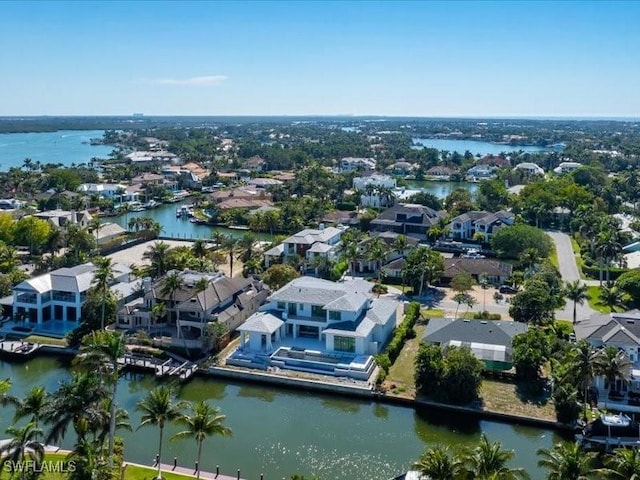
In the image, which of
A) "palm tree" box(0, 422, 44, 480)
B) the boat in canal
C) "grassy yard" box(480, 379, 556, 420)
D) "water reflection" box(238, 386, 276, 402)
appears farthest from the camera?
"water reflection" box(238, 386, 276, 402)

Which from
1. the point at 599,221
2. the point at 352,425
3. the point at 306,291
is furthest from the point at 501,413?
the point at 599,221

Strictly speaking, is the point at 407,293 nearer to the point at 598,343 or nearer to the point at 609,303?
the point at 609,303

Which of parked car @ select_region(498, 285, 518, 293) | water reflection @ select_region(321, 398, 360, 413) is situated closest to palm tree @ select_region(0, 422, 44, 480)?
water reflection @ select_region(321, 398, 360, 413)

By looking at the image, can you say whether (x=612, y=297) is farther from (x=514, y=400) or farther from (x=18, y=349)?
(x=18, y=349)

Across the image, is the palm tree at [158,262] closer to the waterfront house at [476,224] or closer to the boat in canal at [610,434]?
the boat in canal at [610,434]

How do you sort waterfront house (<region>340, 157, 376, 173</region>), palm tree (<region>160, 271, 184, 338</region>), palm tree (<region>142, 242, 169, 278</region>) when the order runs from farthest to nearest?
waterfront house (<region>340, 157, 376, 173</region>) → palm tree (<region>142, 242, 169, 278</region>) → palm tree (<region>160, 271, 184, 338</region>)

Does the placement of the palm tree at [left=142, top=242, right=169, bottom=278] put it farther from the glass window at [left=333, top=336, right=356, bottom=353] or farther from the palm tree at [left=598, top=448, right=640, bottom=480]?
the palm tree at [left=598, top=448, right=640, bottom=480]

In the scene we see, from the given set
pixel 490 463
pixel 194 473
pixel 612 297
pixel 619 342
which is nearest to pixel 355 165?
pixel 612 297
